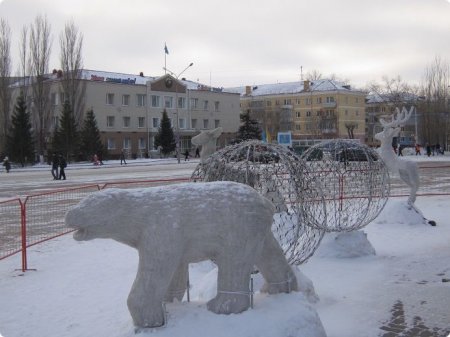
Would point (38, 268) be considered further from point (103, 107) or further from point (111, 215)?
point (103, 107)

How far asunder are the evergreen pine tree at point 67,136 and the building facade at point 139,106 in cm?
416

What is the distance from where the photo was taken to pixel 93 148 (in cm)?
5134

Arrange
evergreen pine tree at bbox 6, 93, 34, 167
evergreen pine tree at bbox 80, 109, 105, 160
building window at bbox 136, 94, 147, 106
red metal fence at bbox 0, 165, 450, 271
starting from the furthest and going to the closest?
1. building window at bbox 136, 94, 147, 106
2. evergreen pine tree at bbox 80, 109, 105, 160
3. evergreen pine tree at bbox 6, 93, 34, 167
4. red metal fence at bbox 0, 165, 450, 271

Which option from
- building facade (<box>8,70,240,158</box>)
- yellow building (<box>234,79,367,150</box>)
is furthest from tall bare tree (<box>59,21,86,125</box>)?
yellow building (<box>234,79,367,150</box>)

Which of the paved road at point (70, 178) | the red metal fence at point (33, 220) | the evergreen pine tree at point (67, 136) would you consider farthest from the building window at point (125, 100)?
the red metal fence at point (33, 220)

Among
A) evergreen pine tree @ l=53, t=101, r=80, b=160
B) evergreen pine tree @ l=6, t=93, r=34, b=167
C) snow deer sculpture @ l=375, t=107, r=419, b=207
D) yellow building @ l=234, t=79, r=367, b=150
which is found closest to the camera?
snow deer sculpture @ l=375, t=107, r=419, b=207

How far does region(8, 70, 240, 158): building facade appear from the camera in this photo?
2298 inches

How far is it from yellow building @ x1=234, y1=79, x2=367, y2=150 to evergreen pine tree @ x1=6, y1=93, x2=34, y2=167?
3706cm

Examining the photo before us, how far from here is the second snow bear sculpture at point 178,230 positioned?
4.57m

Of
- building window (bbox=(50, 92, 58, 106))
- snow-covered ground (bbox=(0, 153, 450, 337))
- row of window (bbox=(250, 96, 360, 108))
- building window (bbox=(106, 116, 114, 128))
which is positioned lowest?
snow-covered ground (bbox=(0, 153, 450, 337))

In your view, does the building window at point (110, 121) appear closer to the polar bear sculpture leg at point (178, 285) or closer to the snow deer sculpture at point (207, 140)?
the snow deer sculpture at point (207, 140)

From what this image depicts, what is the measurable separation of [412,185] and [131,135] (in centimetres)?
5421

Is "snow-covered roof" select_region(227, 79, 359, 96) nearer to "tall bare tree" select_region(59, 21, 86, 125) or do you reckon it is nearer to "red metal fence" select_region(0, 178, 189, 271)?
"tall bare tree" select_region(59, 21, 86, 125)

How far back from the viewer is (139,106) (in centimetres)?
6481
